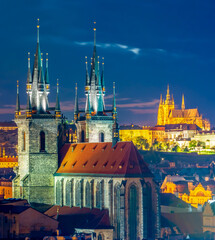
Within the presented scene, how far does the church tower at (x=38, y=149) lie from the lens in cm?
12438

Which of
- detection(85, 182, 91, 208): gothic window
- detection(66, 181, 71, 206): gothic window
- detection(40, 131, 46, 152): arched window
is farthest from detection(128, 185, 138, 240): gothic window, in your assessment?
detection(40, 131, 46, 152): arched window

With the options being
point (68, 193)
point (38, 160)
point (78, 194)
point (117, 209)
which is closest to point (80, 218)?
point (117, 209)

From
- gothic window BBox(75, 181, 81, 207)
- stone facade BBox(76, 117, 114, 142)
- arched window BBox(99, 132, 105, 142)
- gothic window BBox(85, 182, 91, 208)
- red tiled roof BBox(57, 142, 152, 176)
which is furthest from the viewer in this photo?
arched window BBox(99, 132, 105, 142)

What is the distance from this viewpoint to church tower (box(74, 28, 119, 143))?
130 metres

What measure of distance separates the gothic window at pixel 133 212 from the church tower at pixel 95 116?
20.3 m

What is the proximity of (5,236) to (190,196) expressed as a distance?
7047cm

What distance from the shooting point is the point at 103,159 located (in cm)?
11656

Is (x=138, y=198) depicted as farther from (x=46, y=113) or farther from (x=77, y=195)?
(x=46, y=113)

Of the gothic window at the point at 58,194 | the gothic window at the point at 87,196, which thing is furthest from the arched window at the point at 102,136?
the gothic window at the point at 87,196

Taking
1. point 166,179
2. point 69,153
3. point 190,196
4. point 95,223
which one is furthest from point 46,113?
point 166,179

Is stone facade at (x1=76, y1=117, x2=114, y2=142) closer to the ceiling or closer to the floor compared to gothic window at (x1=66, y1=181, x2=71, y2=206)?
closer to the ceiling

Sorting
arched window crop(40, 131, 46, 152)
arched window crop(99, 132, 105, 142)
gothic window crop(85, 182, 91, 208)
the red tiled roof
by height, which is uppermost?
arched window crop(99, 132, 105, 142)

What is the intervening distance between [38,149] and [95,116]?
32.3 ft

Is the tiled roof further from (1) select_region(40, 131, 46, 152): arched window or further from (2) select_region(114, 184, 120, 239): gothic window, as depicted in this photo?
(1) select_region(40, 131, 46, 152): arched window
